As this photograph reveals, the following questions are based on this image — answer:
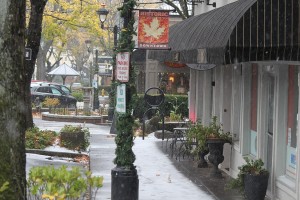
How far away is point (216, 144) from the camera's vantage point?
15.2 m

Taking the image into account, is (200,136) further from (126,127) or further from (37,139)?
(37,139)

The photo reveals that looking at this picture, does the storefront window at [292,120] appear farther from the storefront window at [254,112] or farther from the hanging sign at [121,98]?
the hanging sign at [121,98]

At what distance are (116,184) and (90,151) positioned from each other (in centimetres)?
900

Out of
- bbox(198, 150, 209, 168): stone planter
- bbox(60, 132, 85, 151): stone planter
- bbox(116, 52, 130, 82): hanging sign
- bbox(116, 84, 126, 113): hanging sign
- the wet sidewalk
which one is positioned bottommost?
the wet sidewalk

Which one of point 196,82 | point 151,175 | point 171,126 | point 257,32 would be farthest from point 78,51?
point 257,32

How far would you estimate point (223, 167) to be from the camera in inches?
671

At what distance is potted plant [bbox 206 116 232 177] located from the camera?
15188mm

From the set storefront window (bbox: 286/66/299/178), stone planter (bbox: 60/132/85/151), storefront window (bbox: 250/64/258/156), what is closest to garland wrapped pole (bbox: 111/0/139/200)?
storefront window (bbox: 286/66/299/178)

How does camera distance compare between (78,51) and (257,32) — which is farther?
(78,51)

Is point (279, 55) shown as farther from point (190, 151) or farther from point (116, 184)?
point (190, 151)

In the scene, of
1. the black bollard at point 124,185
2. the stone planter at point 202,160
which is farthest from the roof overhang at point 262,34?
the stone planter at point 202,160

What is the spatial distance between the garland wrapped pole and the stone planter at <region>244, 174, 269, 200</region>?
1964mm

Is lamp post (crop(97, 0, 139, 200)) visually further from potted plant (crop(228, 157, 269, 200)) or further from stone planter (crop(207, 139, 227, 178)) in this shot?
stone planter (crop(207, 139, 227, 178))

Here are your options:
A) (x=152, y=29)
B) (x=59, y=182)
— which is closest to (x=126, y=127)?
(x=152, y=29)
